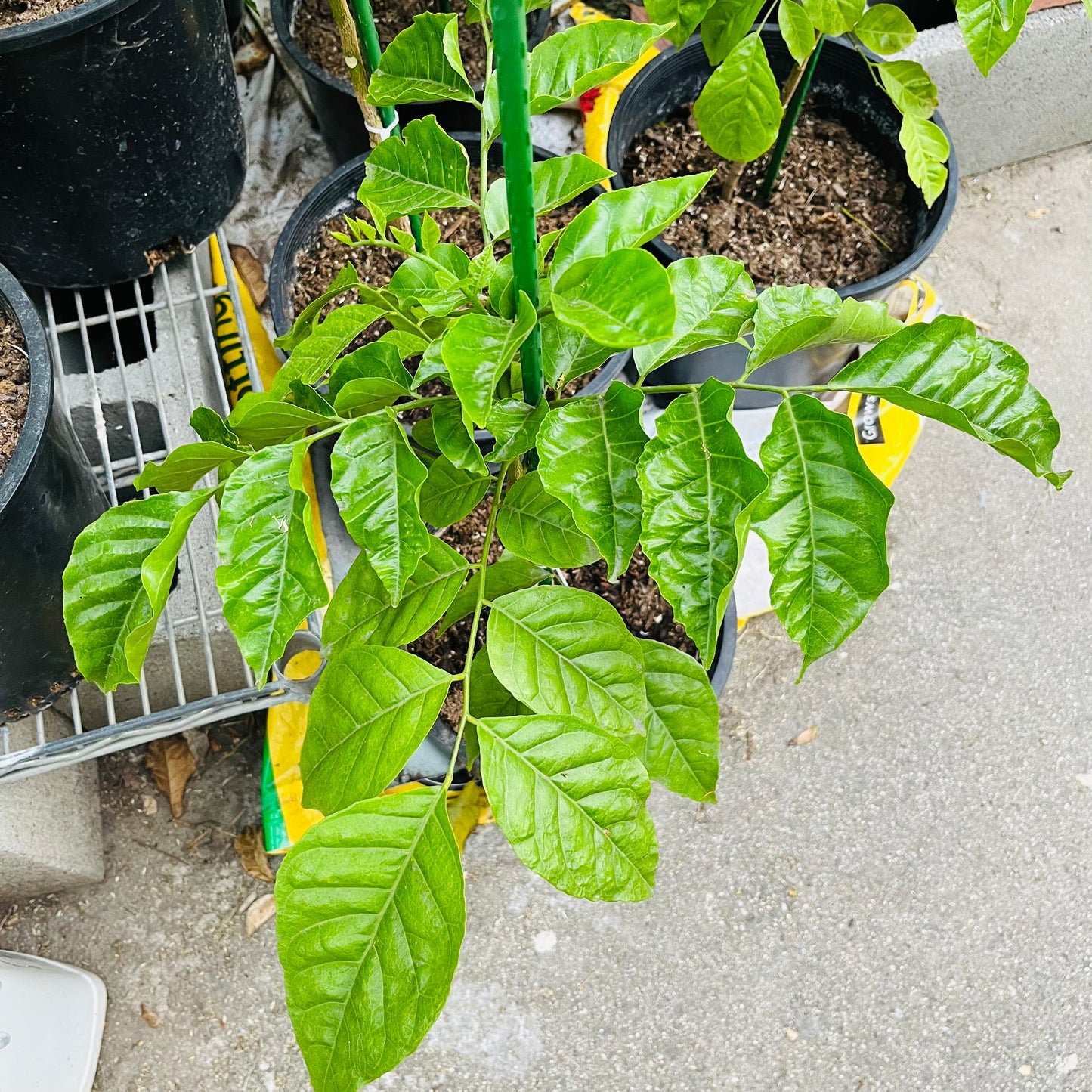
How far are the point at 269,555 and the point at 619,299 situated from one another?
11.8 inches

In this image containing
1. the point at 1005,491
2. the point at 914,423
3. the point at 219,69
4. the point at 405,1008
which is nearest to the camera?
the point at 405,1008

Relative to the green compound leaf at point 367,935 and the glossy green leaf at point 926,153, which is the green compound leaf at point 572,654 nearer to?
the green compound leaf at point 367,935

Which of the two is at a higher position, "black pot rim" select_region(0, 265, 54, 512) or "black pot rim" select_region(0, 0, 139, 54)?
"black pot rim" select_region(0, 0, 139, 54)

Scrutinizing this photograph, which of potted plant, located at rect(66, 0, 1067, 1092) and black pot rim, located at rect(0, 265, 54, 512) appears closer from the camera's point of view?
potted plant, located at rect(66, 0, 1067, 1092)

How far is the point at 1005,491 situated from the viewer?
1754mm

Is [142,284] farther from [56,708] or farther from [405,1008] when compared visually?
[405,1008]

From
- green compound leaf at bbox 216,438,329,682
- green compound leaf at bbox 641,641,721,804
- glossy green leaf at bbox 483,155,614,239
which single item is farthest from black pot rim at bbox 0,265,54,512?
green compound leaf at bbox 641,641,721,804

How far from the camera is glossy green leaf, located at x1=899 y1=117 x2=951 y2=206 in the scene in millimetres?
1283

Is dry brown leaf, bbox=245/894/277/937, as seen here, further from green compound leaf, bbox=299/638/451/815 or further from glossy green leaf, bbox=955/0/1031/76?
glossy green leaf, bbox=955/0/1031/76

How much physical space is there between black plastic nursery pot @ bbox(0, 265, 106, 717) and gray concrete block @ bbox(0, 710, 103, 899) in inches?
8.7

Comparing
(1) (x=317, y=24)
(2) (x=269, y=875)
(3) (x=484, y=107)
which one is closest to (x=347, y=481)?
(3) (x=484, y=107)

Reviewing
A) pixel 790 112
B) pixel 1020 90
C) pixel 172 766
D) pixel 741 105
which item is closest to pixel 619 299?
pixel 741 105

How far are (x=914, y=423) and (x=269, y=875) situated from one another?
1.23 meters

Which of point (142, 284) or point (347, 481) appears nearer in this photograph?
point (347, 481)
